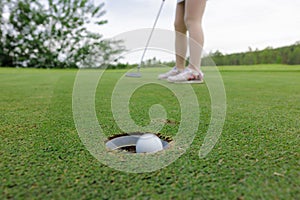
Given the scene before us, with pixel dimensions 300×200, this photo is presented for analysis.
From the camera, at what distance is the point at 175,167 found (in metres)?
0.65

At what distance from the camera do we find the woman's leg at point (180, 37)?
8.17ft

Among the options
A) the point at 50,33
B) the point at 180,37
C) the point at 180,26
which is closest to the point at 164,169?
the point at 180,37

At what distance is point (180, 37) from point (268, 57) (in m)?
7.51

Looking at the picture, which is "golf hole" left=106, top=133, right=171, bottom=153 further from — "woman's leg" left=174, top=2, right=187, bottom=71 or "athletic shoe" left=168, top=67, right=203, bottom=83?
"woman's leg" left=174, top=2, right=187, bottom=71

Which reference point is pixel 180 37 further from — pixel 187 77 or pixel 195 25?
pixel 187 77

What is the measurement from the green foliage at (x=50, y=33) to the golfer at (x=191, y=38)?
1043cm

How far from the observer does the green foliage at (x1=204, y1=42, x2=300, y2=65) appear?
8094mm

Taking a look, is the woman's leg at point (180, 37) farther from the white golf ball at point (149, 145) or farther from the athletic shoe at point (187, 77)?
the white golf ball at point (149, 145)

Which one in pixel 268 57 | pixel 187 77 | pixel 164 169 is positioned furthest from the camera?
pixel 268 57

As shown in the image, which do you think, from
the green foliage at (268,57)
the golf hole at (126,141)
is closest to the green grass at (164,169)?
the golf hole at (126,141)

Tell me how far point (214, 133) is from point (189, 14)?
1534 mm

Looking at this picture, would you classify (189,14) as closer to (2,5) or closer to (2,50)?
(2,50)

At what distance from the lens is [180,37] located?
251 cm

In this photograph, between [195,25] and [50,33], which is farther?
[50,33]
